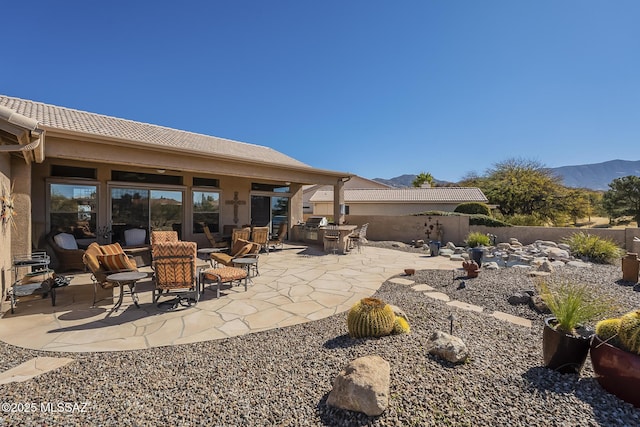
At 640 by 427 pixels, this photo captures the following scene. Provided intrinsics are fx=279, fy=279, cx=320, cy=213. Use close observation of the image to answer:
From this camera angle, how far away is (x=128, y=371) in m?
3.03

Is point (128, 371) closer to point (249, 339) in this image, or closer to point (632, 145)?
point (249, 339)

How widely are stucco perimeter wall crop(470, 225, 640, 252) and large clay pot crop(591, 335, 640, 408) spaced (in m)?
12.8

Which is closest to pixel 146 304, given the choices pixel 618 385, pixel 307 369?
pixel 307 369

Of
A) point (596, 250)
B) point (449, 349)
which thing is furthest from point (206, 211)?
point (596, 250)

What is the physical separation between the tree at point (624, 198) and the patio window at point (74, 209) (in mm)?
37653

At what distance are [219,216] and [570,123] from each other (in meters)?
22.0

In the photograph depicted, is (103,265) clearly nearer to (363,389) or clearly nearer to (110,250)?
(110,250)

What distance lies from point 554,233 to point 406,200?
38.6 feet

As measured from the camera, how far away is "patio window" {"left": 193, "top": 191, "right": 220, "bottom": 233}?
1156cm

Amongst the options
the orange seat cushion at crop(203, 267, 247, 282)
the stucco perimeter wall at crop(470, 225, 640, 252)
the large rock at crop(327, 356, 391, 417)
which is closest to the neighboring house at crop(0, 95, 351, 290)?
the orange seat cushion at crop(203, 267, 247, 282)

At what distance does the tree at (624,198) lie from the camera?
24.0 metres

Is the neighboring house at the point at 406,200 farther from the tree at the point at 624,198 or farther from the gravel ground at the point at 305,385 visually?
the gravel ground at the point at 305,385

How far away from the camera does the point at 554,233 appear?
42.8 ft

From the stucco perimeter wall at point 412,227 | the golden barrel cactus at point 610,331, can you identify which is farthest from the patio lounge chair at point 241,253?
the stucco perimeter wall at point 412,227
